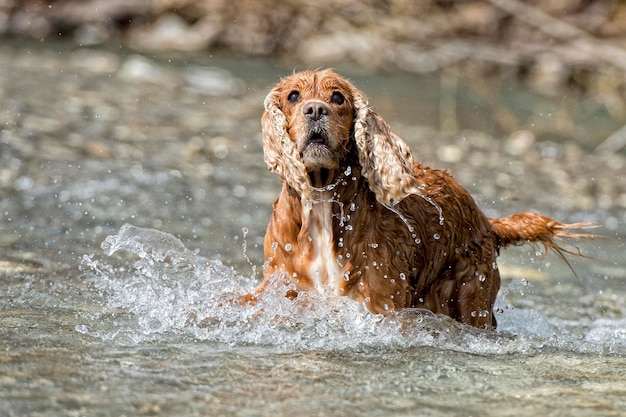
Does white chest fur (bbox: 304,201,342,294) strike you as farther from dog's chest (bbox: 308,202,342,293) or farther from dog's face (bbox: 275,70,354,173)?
dog's face (bbox: 275,70,354,173)

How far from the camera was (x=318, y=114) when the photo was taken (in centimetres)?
462

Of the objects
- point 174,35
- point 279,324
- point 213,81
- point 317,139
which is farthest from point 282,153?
point 174,35

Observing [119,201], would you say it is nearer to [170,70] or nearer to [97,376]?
[97,376]

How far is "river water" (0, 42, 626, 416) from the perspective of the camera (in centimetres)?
381

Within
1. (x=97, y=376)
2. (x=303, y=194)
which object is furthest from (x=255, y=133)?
(x=97, y=376)

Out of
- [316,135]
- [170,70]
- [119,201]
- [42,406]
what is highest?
[170,70]

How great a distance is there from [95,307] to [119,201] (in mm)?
2812

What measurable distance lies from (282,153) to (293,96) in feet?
1.00

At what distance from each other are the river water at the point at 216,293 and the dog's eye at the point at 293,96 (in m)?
0.92

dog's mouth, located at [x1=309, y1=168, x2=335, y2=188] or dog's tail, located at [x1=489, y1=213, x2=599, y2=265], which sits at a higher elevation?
dog's mouth, located at [x1=309, y1=168, x2=335, y2=188]

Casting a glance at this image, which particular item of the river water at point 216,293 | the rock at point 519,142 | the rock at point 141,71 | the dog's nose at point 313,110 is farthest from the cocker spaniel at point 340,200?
the rock at point 141,71

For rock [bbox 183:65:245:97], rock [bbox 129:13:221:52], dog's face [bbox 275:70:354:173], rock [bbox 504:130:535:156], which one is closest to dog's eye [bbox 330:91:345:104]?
dog's face [bbox 275:70:354:173]

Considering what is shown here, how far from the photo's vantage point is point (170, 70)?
1331 cm

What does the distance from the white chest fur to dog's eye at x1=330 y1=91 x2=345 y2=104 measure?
0.47 meters
